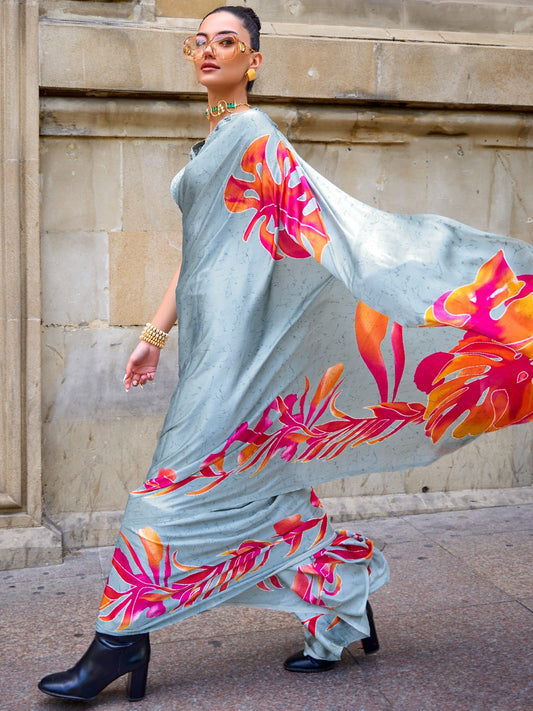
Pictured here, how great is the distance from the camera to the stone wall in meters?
4.12

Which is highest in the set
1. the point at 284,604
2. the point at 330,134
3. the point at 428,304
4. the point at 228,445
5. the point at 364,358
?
the point at 330,134

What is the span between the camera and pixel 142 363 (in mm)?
2930

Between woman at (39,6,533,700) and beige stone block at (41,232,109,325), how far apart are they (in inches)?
58.3

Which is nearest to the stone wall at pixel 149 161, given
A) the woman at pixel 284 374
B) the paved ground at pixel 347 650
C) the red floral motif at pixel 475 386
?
the paved ground at pixel 347 650

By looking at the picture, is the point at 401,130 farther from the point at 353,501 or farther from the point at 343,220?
the point at 343,220

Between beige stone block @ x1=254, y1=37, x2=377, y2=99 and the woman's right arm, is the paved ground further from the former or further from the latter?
beige stone block @ x1=254, y1=37, x2=377, y2=99

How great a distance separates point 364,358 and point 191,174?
2.49 ft

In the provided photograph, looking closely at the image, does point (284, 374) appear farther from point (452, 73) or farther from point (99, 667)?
point (452, 73)

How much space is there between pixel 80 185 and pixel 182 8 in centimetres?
99

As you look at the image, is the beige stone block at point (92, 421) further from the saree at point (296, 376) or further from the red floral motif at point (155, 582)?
the red floral motif at point (155, 582)

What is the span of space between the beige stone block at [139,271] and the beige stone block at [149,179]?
0.06 metres

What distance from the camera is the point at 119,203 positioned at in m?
4.31

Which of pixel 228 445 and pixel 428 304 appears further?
pixel 228 445

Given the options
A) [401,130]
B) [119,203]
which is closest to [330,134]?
[401,130]
